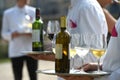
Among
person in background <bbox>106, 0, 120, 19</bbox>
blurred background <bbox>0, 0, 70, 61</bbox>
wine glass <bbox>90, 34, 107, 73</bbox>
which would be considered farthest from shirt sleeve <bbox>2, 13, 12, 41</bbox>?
blurred background <bbox>0, 0, 70, 61</bbox>

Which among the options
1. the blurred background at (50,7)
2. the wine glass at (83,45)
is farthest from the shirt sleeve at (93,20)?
the blurred background at (50,7)

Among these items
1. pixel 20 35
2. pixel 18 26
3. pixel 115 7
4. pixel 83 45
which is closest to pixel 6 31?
pixel 18 26

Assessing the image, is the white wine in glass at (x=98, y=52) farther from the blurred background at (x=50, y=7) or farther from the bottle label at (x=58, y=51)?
the blurred background at (x=50, y=7)

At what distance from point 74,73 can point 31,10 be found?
6465 mm

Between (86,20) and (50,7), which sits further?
(50,7)

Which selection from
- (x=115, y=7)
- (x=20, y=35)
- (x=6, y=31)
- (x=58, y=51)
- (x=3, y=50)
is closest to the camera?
(x=58, y=51)

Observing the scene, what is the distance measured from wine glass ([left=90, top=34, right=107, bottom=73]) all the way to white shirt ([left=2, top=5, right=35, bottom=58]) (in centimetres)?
544

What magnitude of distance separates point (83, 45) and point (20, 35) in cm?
550

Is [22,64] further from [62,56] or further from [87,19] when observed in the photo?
[62,56]

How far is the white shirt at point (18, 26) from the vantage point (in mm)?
10234

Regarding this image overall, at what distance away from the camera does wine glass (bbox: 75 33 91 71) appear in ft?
15.1

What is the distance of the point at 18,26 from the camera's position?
406 inches

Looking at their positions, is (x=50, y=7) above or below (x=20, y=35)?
above

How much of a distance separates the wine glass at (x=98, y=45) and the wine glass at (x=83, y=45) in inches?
1.7
